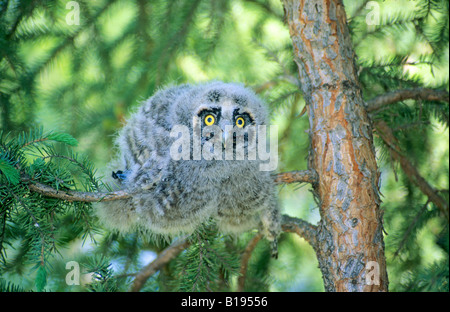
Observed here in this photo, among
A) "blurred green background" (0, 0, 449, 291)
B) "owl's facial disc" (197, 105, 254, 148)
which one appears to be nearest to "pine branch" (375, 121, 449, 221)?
"blurred green background" (0, 0, 449, 291)

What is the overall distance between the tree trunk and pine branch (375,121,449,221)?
587mm

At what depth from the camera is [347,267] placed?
5.80 ft

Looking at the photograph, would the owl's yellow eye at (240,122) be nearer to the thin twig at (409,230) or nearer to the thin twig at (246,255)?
the thin twig at (246,255)

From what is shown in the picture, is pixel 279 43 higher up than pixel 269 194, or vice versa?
pixel 279 43

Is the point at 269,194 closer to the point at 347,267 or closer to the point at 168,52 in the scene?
the point at 347,267

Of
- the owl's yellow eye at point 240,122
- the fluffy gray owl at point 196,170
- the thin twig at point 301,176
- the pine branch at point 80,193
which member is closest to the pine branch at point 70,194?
the pine branch at point 80,193

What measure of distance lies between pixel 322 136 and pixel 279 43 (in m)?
1.27

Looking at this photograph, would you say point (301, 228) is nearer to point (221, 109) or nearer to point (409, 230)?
point (221, 109)

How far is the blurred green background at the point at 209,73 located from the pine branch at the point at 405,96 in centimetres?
12

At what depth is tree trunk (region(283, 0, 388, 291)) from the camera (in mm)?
1788

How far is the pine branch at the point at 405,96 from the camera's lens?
2277 millimetres

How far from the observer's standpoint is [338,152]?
6.22 ft
